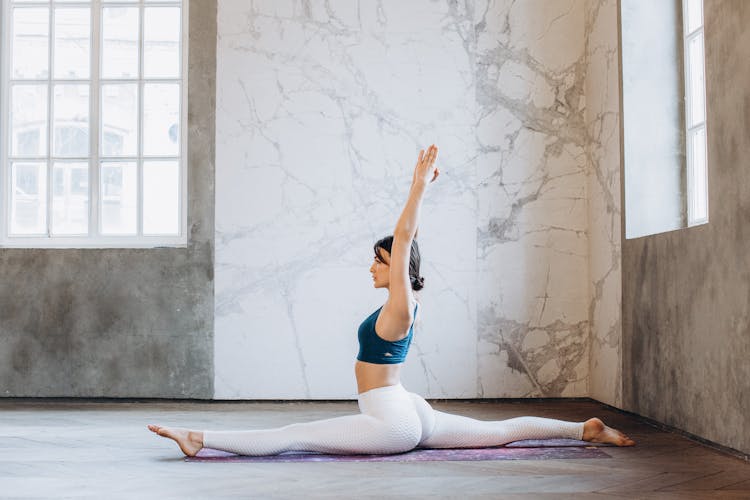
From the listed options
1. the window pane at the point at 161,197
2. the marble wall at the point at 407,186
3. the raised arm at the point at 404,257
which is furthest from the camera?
the window pane at the point at 161,197

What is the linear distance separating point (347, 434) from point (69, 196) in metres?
3.11

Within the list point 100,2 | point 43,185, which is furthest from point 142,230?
point 100,2

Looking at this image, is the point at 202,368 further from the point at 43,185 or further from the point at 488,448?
the point at 488,448

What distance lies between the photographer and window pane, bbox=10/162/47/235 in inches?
214

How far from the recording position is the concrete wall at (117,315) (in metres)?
5.21

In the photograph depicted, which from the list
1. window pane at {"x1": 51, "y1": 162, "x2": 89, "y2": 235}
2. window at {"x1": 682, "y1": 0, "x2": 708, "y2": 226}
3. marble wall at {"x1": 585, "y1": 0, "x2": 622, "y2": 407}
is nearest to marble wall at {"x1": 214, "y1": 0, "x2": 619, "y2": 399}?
marble wall at {"x1": 585, "y1": 0, "x2": 622, "y2": 407}

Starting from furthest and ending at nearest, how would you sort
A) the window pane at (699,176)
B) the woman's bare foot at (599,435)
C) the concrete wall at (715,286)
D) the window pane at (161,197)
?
the window pane at (161,197) → the window pane at (699,176) → the woman's bare foot at (599,435) → the concrete wall at (715,286)

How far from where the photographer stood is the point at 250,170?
528 centimetres

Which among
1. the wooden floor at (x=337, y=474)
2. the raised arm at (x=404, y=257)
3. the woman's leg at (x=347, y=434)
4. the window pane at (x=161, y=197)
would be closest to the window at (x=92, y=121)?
the window pane at (x=161, y=197)

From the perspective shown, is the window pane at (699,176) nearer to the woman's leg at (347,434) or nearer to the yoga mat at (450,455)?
the yoga mat at (450,455)

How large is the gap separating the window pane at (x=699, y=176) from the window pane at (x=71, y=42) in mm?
3687

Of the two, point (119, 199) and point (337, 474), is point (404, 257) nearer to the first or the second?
point (337, 474)

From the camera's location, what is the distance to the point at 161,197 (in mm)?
5418

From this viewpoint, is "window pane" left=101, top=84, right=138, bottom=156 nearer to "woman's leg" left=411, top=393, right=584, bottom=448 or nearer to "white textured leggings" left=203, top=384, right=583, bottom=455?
"white textured leggings" left=203, top=384, right=583, bottom=455
